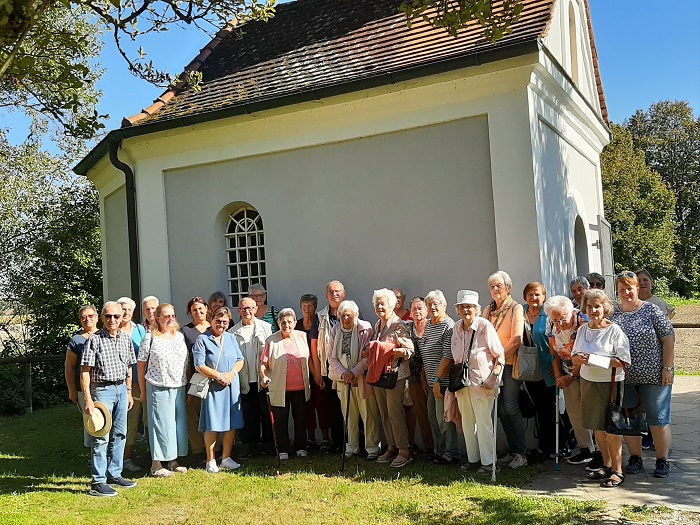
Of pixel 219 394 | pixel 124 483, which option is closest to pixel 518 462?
pixel 219 394

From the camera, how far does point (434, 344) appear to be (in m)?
7.05

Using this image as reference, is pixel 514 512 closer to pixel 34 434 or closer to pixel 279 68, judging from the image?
pixel 279 68

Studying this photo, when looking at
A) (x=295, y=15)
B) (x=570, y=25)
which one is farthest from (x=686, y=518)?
(x=295, y=15)

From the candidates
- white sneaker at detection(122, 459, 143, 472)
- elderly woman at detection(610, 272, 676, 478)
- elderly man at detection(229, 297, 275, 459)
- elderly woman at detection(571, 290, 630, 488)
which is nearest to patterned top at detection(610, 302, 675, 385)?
elderly woman at detection(610, 272, 676, 478)

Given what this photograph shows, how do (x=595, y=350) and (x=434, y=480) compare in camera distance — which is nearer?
(x=595, y=350)

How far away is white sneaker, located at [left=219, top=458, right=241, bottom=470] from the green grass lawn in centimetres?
15

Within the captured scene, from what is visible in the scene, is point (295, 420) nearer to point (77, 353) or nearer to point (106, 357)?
point (106, 357)

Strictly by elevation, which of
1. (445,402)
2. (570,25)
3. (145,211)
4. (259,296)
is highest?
(570,25)

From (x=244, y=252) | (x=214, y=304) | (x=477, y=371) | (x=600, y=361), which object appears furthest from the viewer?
(x=244, y=252)

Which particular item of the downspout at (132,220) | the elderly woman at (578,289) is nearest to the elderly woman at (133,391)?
the downspout at (132,220)

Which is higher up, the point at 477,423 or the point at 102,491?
the point at 477,423

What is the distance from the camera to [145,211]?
32.9 feet

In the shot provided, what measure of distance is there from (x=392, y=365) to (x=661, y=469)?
8.65ft

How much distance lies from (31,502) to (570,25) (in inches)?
393
